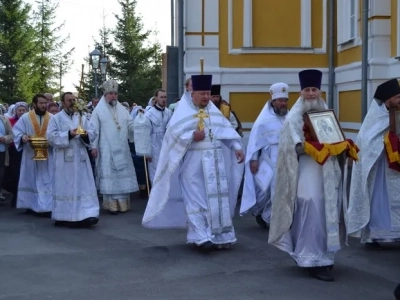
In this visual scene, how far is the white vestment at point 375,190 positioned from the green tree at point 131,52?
46275 mm

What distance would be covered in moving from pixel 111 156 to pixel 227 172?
371cm

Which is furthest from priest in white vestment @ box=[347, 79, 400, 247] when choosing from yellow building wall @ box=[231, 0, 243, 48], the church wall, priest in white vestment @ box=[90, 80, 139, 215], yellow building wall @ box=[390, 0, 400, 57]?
yellow building wall @ box=[231, 0, 243, 48]

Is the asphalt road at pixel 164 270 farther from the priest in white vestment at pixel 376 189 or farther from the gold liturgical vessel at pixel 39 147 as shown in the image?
the gold liturgical vessel at pixel 39 147

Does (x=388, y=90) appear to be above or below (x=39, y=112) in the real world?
above

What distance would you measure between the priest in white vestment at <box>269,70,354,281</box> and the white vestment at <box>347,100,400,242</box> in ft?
4.76

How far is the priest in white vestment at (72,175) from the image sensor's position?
11.4m

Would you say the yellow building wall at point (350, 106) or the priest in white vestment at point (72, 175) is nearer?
the priest in white vestment at point (72, 175)

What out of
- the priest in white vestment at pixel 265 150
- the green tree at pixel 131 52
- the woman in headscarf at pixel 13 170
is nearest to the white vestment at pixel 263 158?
the priest in white vestment at pixel 265 150

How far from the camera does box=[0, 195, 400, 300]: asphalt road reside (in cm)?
726

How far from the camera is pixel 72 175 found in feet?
37.5

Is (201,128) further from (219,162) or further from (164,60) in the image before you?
(164,60)

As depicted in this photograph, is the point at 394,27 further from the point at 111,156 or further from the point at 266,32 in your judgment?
the point at 111,156

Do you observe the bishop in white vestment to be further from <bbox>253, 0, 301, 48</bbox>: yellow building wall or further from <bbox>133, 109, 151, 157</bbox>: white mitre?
<bbox>253, 0, 301, 48</bbox>: yellow building wall

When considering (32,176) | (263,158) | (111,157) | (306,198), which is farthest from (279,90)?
(32,176)
